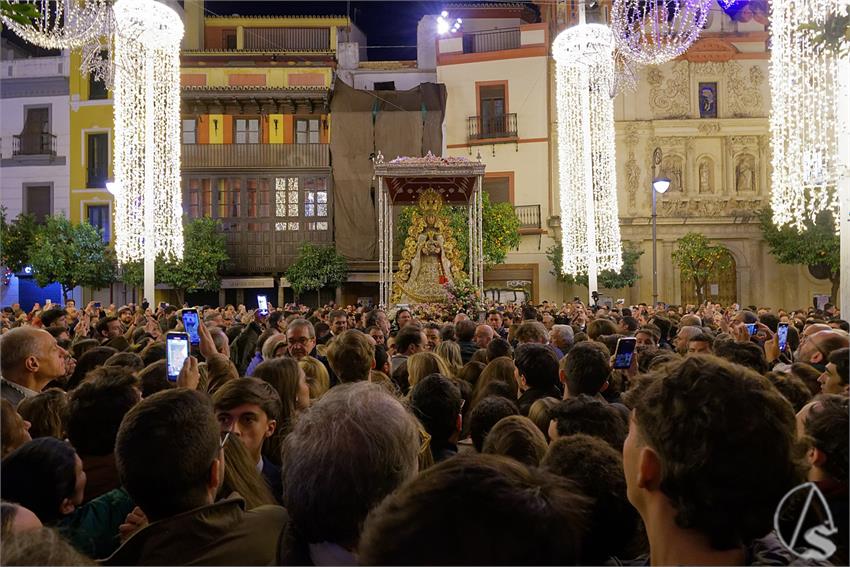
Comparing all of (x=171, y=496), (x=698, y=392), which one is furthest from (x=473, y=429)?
(x=698, y=392)

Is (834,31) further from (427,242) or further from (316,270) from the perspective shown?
(316,270)

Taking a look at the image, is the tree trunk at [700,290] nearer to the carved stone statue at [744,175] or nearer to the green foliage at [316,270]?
the carved stone statue at [744,175]

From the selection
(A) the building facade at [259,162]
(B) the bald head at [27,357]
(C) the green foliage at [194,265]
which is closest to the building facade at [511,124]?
(A) the building facade at [259,162]

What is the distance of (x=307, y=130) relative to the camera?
30359 mm

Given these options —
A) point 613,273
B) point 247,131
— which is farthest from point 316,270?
point 613,273

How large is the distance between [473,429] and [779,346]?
473cm

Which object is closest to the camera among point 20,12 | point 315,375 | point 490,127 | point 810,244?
point 20,12

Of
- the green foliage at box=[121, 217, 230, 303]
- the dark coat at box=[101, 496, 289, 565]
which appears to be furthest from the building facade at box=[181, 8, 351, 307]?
the dark coat at box=[101, 496, 289, 565]

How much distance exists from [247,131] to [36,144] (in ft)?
28.3

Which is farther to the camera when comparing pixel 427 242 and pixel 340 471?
pixel 427 242

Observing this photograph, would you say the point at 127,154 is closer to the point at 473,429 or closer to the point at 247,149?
the point at 473,429

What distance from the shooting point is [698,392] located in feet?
6.11

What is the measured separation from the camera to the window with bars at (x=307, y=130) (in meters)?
30.3

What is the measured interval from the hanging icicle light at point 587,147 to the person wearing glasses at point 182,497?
16.1 meters
